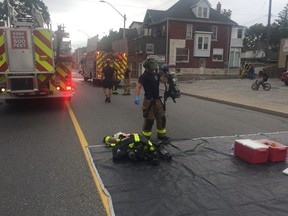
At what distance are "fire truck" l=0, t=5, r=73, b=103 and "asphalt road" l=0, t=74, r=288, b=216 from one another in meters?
0.79

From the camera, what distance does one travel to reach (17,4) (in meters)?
42.5

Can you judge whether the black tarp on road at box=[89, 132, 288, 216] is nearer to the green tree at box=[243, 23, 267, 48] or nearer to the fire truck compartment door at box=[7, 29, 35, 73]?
the fire truck compartment door at box=[7, 29, 35, 73]

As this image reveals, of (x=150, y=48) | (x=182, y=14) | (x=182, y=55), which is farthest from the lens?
(x=182, y=55)

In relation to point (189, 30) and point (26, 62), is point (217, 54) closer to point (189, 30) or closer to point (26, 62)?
point (189, 30)

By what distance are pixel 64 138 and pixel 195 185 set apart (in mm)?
3449

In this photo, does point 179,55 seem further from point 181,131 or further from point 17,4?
point 181,131

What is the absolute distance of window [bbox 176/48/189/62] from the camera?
37656mm

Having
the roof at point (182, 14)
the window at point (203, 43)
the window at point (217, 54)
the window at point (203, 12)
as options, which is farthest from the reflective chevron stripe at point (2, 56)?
the window at point (217, 54)

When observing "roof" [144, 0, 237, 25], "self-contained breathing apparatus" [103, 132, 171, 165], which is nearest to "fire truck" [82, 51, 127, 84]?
"self-contained breathing apparatus" [103, 132, 171, 165]

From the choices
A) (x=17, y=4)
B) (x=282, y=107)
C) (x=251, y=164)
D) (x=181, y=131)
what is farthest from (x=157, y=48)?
(x=251, y=164)

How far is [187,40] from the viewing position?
125 ft

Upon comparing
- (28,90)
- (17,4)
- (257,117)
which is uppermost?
(17,4)

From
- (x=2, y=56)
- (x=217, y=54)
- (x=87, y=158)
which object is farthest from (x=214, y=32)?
(x=87, y=158)

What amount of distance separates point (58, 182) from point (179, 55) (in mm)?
35065
